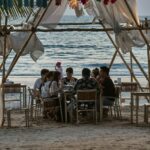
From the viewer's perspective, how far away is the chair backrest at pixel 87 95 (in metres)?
14.2

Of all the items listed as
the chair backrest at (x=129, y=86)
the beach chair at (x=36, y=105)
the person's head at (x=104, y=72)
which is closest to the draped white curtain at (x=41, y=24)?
the beach chair at (x=36, y=105)

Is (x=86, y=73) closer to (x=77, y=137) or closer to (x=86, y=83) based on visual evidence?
(x=86, y=83)

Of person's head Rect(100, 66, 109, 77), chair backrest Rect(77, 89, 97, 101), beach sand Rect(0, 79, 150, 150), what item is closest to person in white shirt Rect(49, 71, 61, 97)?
beach sand Rect(0, 79, 150, 150)

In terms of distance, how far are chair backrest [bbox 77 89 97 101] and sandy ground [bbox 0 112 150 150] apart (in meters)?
0.61

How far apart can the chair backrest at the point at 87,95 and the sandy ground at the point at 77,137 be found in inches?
24.0

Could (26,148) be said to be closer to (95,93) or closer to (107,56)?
(95,93)

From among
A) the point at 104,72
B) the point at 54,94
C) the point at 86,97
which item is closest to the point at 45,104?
the point at 54,94

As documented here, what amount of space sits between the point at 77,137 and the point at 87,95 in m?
1.99

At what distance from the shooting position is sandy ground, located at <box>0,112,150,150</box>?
11367 mm

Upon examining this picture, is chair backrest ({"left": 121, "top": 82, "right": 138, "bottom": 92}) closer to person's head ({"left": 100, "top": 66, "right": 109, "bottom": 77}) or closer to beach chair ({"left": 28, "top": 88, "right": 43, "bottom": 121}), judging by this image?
person's head ({"left": 100, "top": 66, "right": 109, "bottom": 77})

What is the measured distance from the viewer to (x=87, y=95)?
1430 cm

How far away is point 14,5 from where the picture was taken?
596 inches

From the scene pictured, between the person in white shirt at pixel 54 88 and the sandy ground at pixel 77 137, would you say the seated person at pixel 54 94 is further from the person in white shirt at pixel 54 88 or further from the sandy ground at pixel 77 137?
the sandy ground at pixel 77 137

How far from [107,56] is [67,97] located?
3838 centimetres
